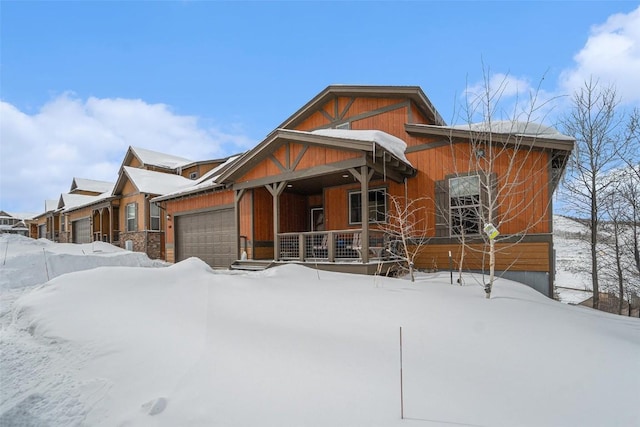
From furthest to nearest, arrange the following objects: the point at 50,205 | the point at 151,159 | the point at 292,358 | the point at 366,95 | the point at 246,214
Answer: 1. the point at 50,205
2. the point at 151,159
3. the point at 246,214
4. the point at 366,95
5. the point at 292,358

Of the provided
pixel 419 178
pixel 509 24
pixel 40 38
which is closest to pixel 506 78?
pixel 509 24

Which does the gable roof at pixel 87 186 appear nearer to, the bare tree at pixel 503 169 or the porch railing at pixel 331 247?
the porch railing at pixel 331 247

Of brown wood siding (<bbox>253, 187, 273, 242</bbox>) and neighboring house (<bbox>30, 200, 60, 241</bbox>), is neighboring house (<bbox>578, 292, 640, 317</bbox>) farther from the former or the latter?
neighboring house (<bbox>30, 200, 60, 241</bbox>)

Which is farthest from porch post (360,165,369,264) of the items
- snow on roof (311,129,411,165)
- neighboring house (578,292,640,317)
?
neighboring house (578,292,640,317)

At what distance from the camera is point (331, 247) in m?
8.90

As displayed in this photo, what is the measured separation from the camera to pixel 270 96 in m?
28.2

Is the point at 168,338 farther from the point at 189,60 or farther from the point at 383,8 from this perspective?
the point at 189,60

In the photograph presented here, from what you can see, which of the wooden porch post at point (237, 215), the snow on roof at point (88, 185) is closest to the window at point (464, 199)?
the wooden porch post at point (237, 215)

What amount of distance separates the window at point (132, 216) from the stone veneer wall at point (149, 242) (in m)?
0.55

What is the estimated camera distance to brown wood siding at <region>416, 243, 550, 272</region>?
326 inches

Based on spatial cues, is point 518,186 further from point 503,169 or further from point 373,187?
point 373,187

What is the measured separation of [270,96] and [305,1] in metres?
18.8

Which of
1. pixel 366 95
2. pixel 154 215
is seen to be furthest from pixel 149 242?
pixel 366 95

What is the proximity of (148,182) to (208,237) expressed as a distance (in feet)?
27.1
